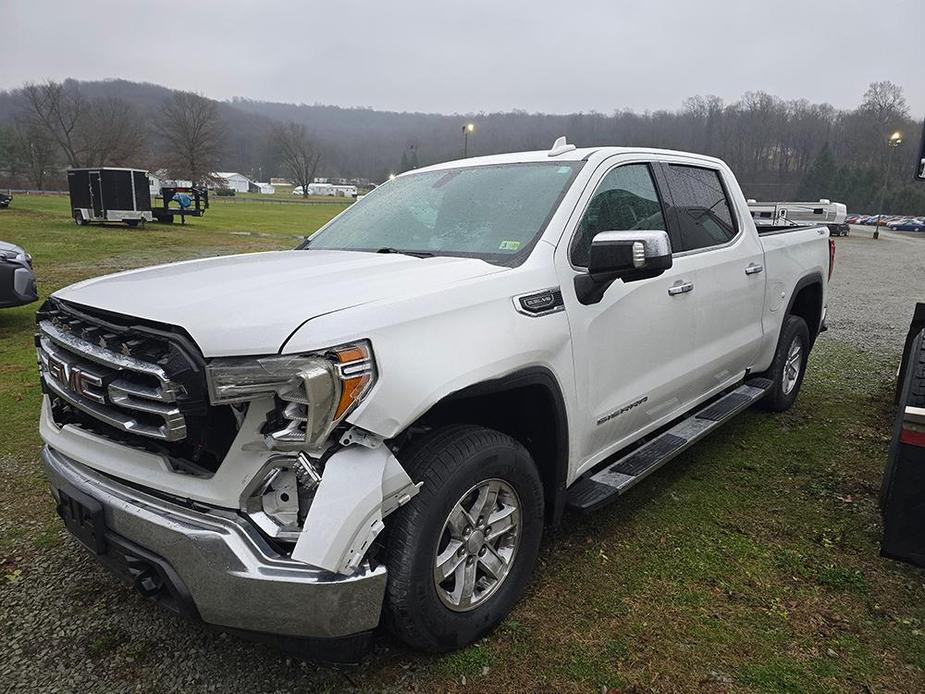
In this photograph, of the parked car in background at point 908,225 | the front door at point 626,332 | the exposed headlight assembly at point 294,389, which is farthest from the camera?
the parked car in background at point 908,225

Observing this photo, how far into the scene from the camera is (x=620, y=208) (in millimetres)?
3281

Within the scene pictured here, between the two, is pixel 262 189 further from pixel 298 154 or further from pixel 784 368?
pixel 784 368

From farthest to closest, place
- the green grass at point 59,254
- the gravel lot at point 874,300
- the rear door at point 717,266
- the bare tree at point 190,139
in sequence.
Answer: the bare tree at point 190,139 → the gravel lot at point 874,300 → the green grass at point 59,254 → the rear door at point 717,266

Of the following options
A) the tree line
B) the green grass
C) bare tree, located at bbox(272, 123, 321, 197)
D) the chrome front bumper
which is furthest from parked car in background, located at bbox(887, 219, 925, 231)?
bare tree, located at bbox(272, 123, 321, 197)

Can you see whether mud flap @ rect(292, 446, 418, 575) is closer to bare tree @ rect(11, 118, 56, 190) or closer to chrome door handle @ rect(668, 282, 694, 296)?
chrome door handle @ rect(668, 282, 694, 296)

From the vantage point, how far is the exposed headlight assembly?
1863 mm

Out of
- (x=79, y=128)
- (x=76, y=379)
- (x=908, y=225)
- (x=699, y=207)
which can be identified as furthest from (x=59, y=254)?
(x=79, y=128)

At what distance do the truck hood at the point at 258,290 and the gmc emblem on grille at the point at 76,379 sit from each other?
0.23 metres

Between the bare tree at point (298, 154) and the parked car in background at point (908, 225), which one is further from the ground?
the bare tree at point (298, 154)

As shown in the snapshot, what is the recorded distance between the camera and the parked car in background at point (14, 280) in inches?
272

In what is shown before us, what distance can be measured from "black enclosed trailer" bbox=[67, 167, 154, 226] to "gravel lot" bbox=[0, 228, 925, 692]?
23.7m

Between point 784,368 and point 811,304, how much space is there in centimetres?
76

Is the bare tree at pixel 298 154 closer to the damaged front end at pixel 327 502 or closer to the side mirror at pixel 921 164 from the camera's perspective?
the side mirror at pixel 921 164

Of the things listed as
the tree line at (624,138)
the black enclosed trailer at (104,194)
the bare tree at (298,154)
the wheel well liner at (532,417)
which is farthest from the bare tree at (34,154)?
the wheel well liner at (532,417)
